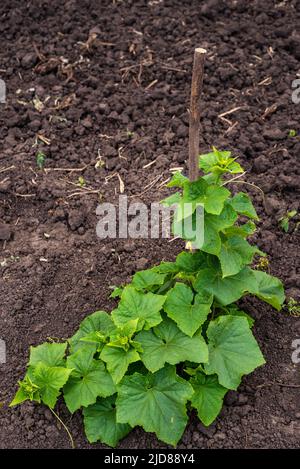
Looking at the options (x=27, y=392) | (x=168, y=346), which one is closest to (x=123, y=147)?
(x=168, y=346)

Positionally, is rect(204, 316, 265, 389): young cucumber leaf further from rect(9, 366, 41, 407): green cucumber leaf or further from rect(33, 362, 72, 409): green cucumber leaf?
rect(9, 366, 41, 407): green cucumber leaf

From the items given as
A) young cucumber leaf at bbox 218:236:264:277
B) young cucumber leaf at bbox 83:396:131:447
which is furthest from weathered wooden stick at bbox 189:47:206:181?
young cucumber leaf at bbox 83:396:131:447

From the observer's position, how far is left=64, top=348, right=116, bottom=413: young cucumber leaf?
380 centimetres

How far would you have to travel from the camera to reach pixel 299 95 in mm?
5641

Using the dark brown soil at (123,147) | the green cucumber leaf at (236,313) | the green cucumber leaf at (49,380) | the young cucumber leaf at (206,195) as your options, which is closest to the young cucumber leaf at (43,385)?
the green cucumber leaf at (49,380)

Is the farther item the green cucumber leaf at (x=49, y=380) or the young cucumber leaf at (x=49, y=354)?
the young cucumber leaf at (x=49, y=354)

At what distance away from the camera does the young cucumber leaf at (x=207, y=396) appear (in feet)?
12.3

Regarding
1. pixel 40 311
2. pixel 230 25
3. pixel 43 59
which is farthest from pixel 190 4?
pixel 40 311

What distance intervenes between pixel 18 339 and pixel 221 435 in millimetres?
1330

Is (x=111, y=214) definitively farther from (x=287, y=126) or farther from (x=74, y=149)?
(x=287, y=126)

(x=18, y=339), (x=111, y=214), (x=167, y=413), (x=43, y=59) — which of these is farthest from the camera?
(x=43, y=59)

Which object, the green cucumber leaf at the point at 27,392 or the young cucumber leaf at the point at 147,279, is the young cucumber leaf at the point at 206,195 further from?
the green cucumber leaf at the point at 27,392

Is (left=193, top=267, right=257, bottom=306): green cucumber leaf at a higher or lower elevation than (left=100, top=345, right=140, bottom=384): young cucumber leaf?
higher

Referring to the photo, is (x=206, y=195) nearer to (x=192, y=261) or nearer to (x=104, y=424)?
(x=192, y=261)
